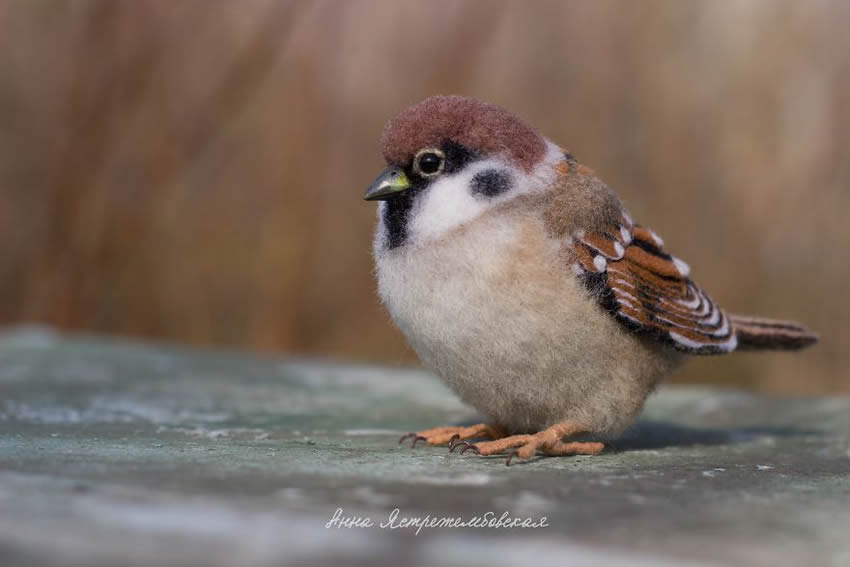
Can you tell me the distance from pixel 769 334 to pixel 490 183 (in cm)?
127

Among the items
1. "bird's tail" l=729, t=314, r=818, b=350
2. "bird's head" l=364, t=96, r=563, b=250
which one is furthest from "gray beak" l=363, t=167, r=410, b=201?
"bird's tail" l=729, t=314, r=818, b=350

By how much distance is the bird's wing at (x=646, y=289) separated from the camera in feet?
9.76

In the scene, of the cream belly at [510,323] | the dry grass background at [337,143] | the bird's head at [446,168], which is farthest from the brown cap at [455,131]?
the dry grass background at [337,143]

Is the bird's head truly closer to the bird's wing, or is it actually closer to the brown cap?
the brown cap

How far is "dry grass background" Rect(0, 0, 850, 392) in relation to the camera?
622 centimetres

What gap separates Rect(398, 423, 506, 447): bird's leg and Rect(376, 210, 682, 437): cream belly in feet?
0.51

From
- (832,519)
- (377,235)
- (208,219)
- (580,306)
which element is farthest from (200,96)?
(832,519)

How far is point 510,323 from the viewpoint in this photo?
9.16ft

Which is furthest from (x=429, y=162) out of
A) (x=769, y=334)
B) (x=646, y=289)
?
(x=769, y=334)

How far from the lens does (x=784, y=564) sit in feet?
5.88

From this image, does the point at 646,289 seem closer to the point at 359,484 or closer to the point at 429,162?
the point at 429,162

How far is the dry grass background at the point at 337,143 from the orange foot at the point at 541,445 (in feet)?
10.9

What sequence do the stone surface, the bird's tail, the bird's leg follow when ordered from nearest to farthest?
the stone surface → the bird's leg → the bird's tail

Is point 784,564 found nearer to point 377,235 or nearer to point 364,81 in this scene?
point 377,235
